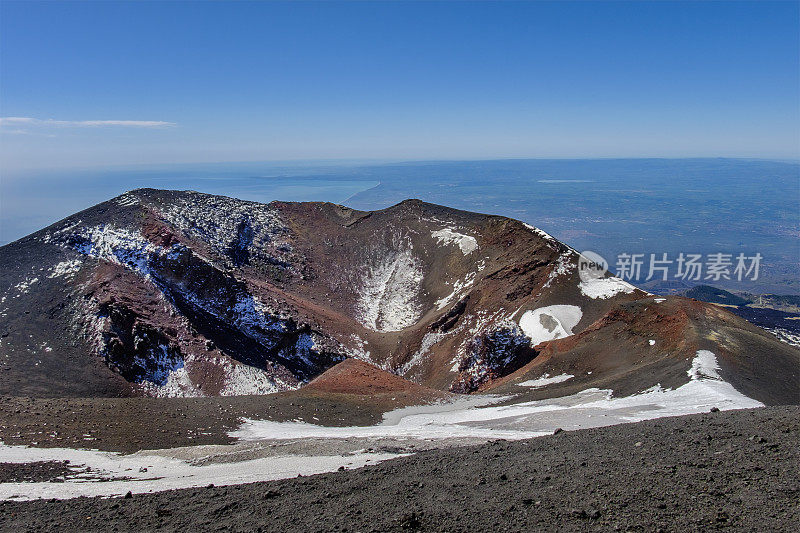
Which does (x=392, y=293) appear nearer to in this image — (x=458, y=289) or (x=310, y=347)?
(x=458, y=289)

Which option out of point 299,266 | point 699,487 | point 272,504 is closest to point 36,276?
point 299,266

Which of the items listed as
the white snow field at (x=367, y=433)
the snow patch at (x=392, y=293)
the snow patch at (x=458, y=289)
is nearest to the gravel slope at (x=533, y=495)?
the white snow field at (x=367, y=433)

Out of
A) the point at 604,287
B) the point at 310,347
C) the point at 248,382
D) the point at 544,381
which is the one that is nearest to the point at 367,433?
the point at 544,381

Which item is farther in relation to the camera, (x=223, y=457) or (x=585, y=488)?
(x=223, y=457)

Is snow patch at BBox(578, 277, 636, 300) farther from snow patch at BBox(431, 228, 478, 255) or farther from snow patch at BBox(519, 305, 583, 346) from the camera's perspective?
snow patch at BBox(431, 228, 478, 255)

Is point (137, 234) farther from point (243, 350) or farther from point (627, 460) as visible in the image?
point (627, 460)
